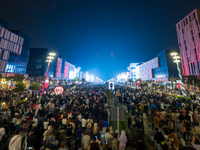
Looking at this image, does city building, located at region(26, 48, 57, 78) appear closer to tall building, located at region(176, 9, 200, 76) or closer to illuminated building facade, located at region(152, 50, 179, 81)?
tall building, located at region(176, 9, 200, 76)

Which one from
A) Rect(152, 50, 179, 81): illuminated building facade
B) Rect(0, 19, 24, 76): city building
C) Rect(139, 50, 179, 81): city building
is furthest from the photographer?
Rect(139, 50, 179, 81): city building

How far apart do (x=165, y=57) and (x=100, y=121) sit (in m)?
80.8

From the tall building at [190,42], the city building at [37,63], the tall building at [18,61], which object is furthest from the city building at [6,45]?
the tall building at [190,42]

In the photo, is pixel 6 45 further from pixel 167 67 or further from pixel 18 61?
pixel 167 67

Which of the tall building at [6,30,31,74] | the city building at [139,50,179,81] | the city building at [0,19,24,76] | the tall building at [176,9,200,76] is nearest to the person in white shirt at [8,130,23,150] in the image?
the city building at [0,19,24,76]

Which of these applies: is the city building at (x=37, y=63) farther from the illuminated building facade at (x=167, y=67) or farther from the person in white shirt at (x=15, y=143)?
the illuminated building facade at (x=167, y=67)

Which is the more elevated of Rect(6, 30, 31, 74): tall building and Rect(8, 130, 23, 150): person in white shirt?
Rect(6, 30, 31, 74): tall building

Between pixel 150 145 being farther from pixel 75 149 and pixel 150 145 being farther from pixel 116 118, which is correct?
pixel 75 149

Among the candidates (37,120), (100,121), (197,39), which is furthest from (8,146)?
(197,39)

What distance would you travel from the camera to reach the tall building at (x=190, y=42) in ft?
131

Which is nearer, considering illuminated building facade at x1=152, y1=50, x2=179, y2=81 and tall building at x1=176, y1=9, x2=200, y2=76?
tall building at x1=176, y1=9, x2=200, y2=76

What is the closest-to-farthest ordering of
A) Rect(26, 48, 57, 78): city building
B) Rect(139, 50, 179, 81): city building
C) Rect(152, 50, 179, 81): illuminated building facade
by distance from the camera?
Rect(152, 50, 179, 81): illuminated building facade < Rect(139, 50, 179, 81): city building < Rect(26, 48, 57, 78): city building

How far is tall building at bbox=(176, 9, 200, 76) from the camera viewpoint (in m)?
40.0

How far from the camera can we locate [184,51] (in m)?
45.6
